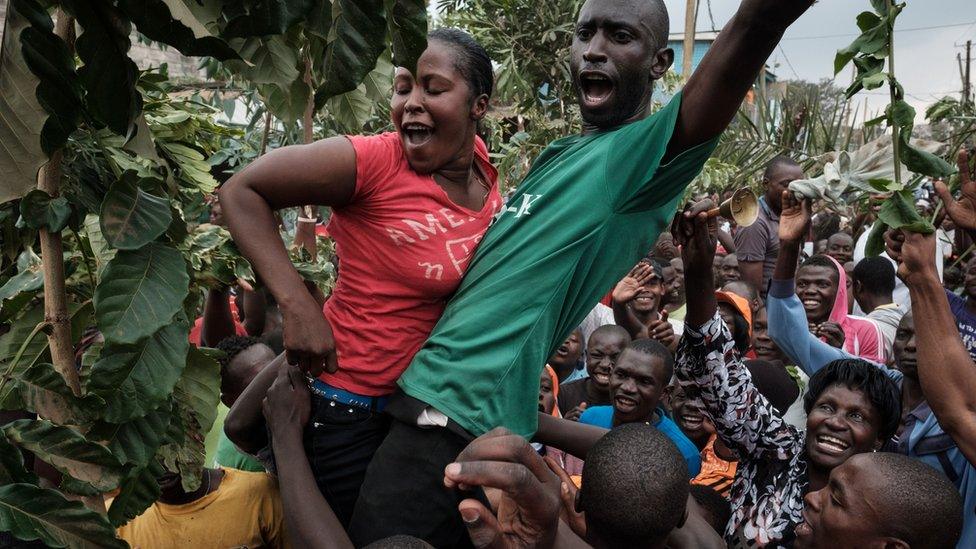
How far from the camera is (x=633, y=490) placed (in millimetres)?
2275

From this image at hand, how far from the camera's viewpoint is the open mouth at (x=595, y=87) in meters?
2.20

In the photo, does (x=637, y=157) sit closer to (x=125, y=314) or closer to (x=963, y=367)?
(x=125, y=314)

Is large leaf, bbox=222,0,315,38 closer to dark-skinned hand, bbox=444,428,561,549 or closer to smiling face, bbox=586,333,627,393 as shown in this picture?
dark-skinned hand, bbox=444,428,561,549

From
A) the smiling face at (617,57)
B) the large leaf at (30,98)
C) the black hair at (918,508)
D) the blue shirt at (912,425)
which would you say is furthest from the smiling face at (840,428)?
the large leaf at (30,98)

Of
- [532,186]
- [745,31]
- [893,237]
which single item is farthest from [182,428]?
[893,237]

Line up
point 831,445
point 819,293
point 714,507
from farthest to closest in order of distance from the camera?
point 819,293, point 714,507, point 831,445

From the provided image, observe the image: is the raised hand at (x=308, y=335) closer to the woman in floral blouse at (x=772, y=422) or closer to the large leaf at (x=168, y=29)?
the large leaf at (x=168, y=29)

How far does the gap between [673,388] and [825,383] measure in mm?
1864

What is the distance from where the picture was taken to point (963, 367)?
2531 millimetres

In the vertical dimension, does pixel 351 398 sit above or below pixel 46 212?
Answer: below

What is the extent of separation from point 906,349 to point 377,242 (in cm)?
306

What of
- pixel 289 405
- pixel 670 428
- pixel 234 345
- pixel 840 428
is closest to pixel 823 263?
pixel 670 428

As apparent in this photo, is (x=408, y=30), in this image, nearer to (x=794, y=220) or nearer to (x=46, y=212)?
(x=46, y=212)

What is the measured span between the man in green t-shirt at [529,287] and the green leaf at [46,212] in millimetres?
871
